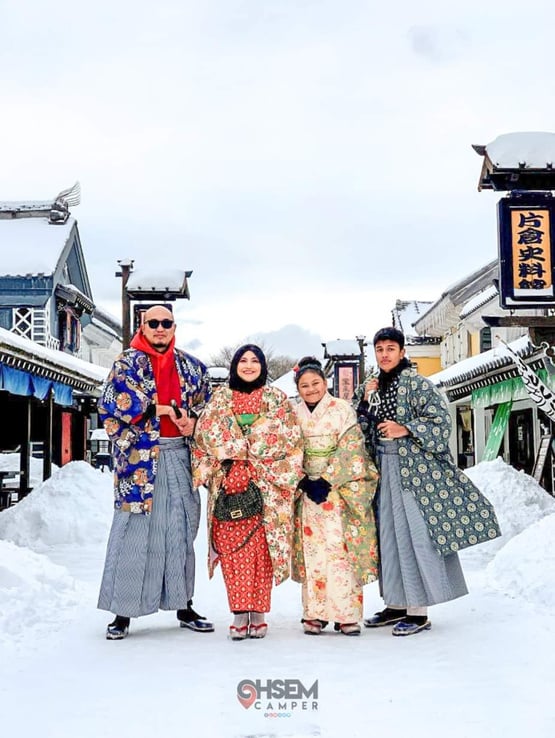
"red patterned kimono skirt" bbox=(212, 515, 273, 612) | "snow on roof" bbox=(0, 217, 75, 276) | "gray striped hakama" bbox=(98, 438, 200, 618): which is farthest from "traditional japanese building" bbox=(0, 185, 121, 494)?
"red patterned kimono skirt" bbox=(212, 515, 273, 612)

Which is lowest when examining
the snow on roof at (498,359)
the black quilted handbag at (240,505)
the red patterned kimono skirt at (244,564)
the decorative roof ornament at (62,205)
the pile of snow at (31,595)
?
the pile of snow at (31,595)

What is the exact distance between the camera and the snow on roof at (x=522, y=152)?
8.52 meters

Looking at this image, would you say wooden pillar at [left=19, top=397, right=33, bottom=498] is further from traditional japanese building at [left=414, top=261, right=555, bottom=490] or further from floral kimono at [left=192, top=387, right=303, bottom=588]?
floral kimono at [left=192, top=387, right=303, bottom=588]

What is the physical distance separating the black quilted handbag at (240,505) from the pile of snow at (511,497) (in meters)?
4.87

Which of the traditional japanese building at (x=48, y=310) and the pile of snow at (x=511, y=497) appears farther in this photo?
the traditional japanese building at (x=48, y=310)

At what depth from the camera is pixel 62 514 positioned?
33.9 ft

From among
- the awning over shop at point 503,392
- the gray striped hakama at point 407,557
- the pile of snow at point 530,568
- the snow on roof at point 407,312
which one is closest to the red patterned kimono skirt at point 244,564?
the gray striped hakama at point 407,557

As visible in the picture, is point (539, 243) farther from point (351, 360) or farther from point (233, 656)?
point (351, 360)

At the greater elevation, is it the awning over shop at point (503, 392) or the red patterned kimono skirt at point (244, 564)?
the awning over shop at point (503, 392)

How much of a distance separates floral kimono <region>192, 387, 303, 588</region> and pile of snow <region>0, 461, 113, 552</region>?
5.23 metres

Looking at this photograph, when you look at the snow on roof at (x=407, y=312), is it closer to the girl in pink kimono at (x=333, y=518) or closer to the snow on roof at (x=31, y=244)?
the snow on roof at (x=31, y=244)

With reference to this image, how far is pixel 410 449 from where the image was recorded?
17.0 ft

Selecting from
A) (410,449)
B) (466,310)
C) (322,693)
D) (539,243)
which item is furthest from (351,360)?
(322,693)

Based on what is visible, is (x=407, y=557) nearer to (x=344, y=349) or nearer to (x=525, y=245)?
(x=525, y=245)
